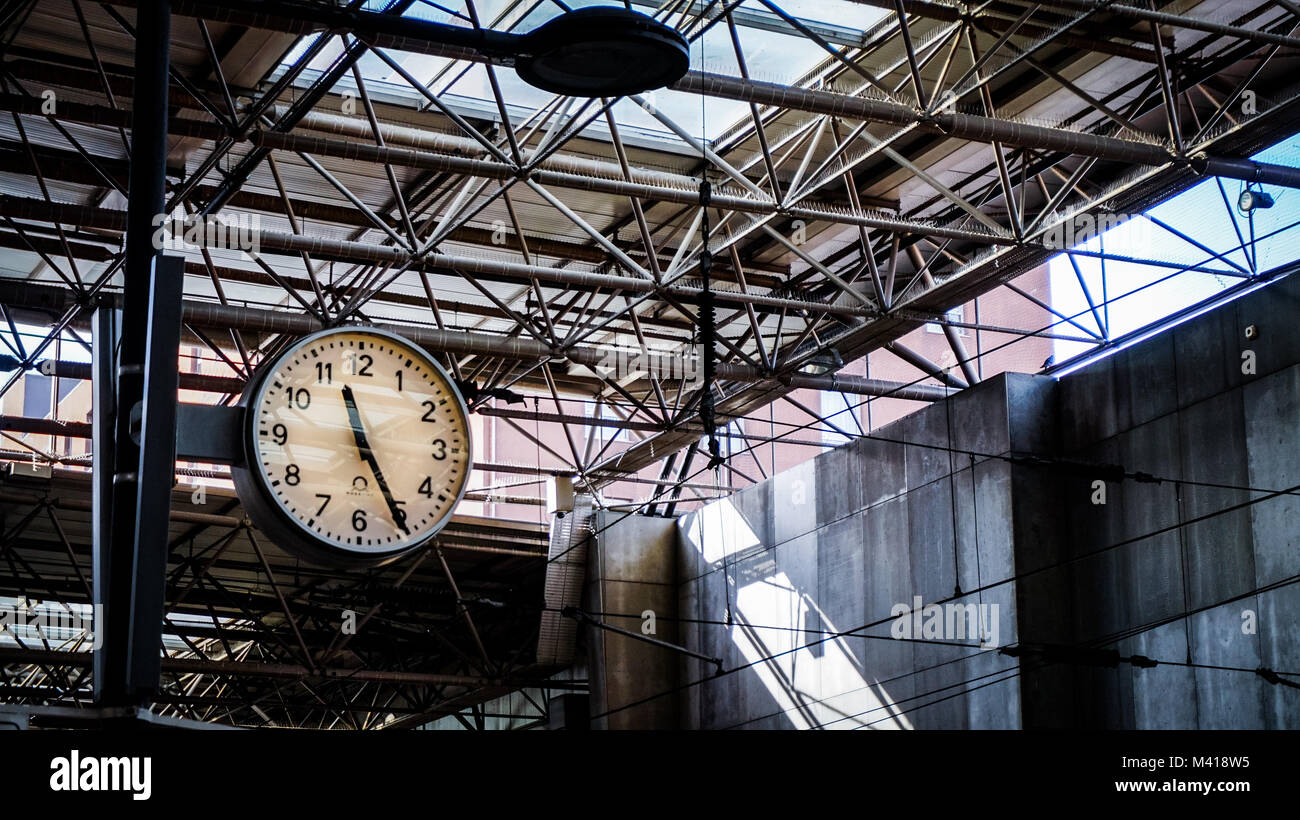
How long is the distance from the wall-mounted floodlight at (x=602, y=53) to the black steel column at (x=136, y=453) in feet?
2.92

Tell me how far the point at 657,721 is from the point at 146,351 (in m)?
24.7

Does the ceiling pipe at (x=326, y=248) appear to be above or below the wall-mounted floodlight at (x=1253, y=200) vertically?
below

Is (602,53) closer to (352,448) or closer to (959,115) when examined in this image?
(352,448)

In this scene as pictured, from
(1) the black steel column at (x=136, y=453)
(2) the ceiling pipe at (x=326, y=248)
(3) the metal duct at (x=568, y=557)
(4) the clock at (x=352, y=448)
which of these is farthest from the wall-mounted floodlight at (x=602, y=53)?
(3) the metal duct at (x=568, y=557)

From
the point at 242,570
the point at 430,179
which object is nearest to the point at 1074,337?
the point at 430,179

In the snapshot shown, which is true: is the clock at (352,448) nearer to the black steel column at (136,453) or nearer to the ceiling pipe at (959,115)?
the black steel column at (136,453)

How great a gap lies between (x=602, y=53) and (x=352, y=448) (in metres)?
1.13

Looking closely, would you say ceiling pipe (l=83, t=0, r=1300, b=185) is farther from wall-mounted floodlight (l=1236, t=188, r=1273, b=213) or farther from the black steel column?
the black steel column

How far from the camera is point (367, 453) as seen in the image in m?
3.48

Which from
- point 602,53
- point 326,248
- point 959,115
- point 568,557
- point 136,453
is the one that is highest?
point 959,115

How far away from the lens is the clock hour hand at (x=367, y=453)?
3.47 metres

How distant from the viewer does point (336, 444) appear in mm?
3438

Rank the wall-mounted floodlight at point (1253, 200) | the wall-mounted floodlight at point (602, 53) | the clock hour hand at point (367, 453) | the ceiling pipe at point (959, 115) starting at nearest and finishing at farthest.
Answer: the clock hour hand at point (367, 453)
the wall-mounted floodlight at point (602, 53)
the ceiling pipe at point (959, 115)
the wall-mounted floodlight at point (1253, 200)

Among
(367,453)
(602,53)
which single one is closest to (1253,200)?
(602,53)
